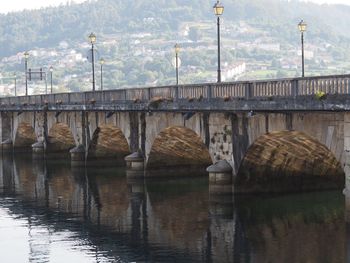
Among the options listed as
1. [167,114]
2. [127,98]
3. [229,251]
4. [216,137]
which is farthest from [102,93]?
[229,251]

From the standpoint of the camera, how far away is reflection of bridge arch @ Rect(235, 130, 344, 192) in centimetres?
3712

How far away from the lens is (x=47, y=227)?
115 feet

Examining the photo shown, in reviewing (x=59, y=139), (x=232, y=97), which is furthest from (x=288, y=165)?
(x=59, y=139)

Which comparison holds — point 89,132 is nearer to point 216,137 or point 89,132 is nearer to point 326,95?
point 216,137

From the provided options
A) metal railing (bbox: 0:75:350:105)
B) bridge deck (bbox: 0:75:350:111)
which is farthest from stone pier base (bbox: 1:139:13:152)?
bridge deck (bbox: 0:75:350:111)

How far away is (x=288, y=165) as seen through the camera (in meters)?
39.5

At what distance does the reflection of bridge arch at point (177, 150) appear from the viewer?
4719 cm

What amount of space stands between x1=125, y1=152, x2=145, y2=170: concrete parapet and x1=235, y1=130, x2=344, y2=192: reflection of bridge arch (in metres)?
11.3

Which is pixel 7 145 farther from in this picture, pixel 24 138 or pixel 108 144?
pixel 108 144

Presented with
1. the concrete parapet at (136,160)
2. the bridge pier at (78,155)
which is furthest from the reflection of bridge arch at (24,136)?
the concrete parapet at (136,160)

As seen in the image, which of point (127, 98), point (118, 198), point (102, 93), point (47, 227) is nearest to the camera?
point (47, 227)

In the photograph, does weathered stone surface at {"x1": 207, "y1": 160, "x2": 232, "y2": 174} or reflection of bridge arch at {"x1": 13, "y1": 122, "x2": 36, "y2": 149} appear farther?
reflection of bridge arch at {"x1": 13, "y1": 122, "x2": 36, "y2": 149}

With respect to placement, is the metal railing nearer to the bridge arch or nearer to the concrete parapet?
the bridge arch

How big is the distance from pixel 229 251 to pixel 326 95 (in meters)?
6.60
